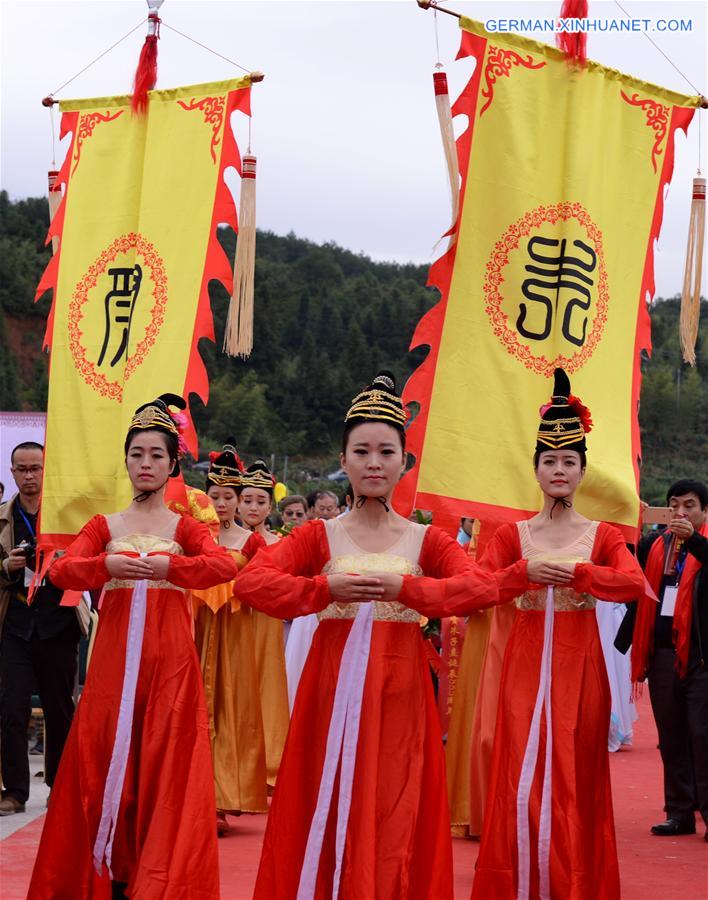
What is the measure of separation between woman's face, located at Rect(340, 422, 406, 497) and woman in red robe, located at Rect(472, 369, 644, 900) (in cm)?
67

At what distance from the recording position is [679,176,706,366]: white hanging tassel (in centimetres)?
611

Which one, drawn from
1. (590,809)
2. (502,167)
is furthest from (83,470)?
(590,809)

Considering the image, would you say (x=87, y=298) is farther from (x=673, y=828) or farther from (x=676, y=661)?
(x=673, y=828)


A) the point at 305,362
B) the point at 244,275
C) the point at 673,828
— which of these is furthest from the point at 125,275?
the point at 305,362

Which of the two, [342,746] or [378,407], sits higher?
[378,407]

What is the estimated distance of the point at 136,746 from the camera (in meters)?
4.72

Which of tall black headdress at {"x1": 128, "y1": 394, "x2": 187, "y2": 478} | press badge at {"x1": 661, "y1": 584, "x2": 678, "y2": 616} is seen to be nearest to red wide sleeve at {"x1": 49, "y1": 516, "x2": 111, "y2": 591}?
tall black headdress at {"x1": 128, "y1": 394, "x2": 187, "y2": 478}

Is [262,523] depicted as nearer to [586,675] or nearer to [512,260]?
[512,260]

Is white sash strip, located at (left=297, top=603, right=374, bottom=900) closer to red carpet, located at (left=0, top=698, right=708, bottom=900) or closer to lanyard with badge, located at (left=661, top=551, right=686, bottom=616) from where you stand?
red carpet, located at (left=0, top=698, right=708, bottom=900)

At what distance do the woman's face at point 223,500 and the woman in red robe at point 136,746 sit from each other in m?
2.23

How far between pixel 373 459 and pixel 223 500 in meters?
2.96

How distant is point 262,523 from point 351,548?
355 centimetres

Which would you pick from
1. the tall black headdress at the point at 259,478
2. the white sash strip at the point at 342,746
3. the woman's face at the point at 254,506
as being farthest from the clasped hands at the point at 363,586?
the woman's face at the point at 254,506

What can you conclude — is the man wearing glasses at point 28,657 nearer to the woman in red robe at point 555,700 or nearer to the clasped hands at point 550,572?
the woman in red robe at point 555,700
